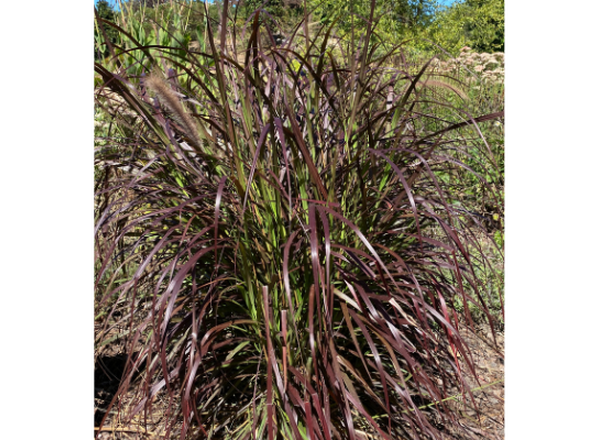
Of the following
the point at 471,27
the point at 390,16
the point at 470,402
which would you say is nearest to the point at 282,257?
the point at 390,16

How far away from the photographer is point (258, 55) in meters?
1.67

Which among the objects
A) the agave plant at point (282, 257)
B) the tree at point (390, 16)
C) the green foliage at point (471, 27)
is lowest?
the agave plant at point (282, 257)

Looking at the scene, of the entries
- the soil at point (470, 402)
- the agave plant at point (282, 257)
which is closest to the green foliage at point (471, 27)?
the soil at point (470, 402)

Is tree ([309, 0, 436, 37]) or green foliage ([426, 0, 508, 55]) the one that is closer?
tree ([309, 0, 436, 37])

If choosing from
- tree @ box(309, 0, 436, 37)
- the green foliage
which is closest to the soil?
tree @ box(309, 0, 436, 37)

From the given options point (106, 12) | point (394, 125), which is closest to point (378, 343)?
point (394, 125)

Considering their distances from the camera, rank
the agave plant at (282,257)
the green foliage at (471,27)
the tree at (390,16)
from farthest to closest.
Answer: the green foliage at (471,27)
the tree at (390,16)
the agave plant at (282,257)

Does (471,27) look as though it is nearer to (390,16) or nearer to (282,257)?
(390,16)

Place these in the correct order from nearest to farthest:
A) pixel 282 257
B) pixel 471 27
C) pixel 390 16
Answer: pixel 282 257 → pixel 390 16 → pixel 471 27

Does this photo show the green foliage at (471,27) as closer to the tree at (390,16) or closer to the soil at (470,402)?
the tree at (390,16)

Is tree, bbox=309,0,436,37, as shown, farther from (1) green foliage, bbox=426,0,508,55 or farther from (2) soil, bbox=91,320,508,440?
(2) soil, bbox=91,320,508,440

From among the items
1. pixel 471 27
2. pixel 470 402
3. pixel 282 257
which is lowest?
pixel 470 402

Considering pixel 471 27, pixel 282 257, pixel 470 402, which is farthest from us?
pixel 471 27
